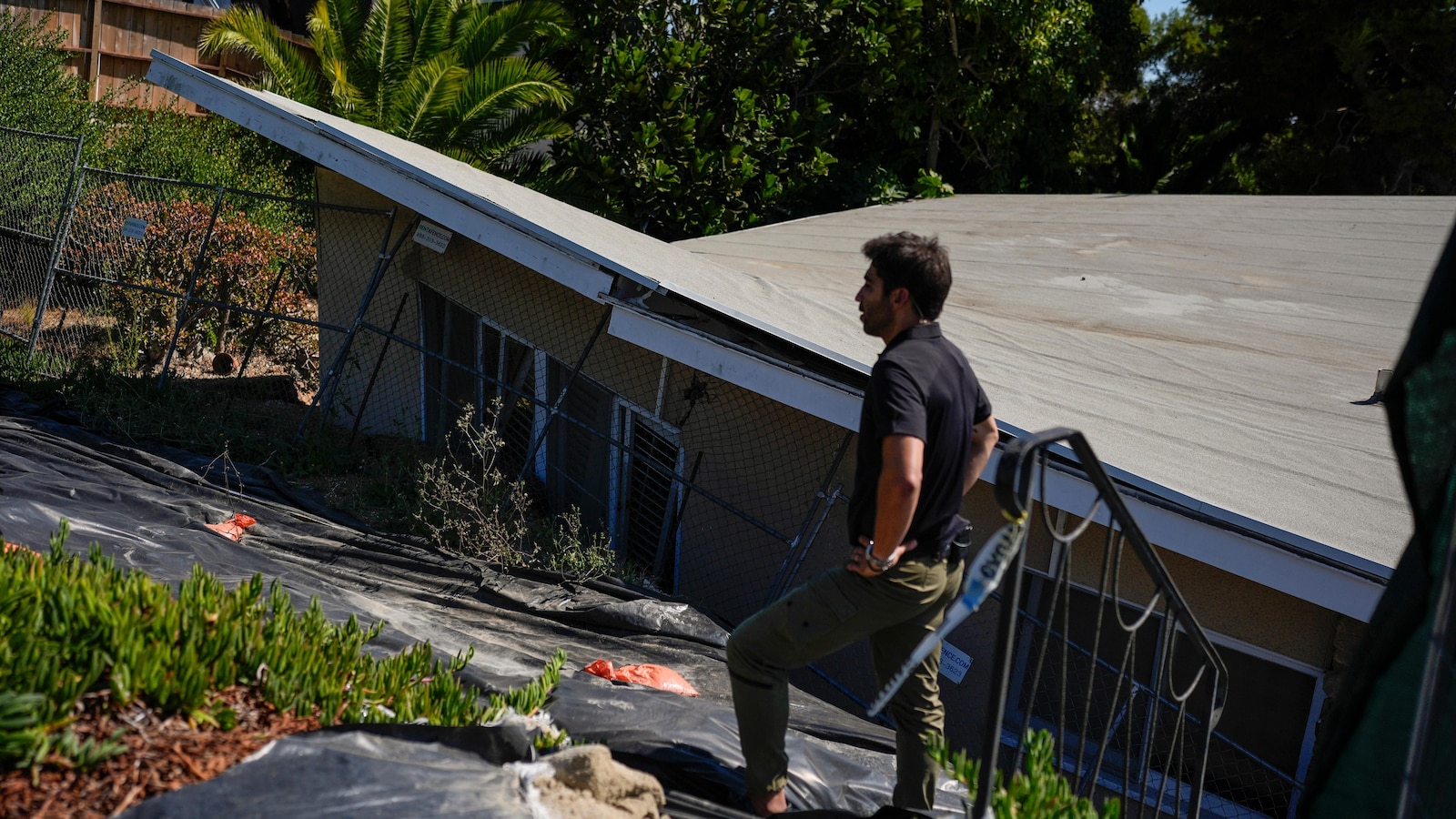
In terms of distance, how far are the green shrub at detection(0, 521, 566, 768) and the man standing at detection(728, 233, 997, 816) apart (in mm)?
616

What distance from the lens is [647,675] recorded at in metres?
4.29

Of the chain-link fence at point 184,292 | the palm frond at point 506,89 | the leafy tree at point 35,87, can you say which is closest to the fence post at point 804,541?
the chain-link fence at point 184,292

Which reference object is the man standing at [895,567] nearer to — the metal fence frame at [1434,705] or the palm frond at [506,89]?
the metal fence frame at [1434,705]

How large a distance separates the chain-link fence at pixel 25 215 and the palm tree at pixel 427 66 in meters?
2.56

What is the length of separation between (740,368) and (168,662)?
335cm

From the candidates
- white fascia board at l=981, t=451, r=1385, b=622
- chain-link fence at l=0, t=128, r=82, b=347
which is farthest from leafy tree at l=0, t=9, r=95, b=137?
white fascia board at l=981, t=451, r=1385, b=622

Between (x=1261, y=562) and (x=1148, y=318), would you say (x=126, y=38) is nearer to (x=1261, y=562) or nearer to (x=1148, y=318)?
(x=1148, y=318)

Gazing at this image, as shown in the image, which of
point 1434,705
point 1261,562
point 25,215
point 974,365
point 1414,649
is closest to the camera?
point 1434,705

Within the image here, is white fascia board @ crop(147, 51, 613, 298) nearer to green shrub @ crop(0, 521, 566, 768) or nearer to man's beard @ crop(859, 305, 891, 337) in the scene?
man's beard @ crop(859, 305, 891, 337)

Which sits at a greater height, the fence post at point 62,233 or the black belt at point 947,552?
the fence post at point 62,233

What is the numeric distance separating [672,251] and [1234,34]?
44.4 ft

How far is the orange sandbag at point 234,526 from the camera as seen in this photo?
18.6 ft

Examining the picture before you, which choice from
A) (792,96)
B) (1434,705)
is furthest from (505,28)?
(1434,705)

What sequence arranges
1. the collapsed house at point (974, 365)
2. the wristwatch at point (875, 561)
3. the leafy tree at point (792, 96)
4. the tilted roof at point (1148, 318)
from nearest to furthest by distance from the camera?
the wristwatch at point (875, 561)
the tilted roof at point (1148, 318)
the collapsed house at point (974, 365)
the leafy tree at point (792, 96)
